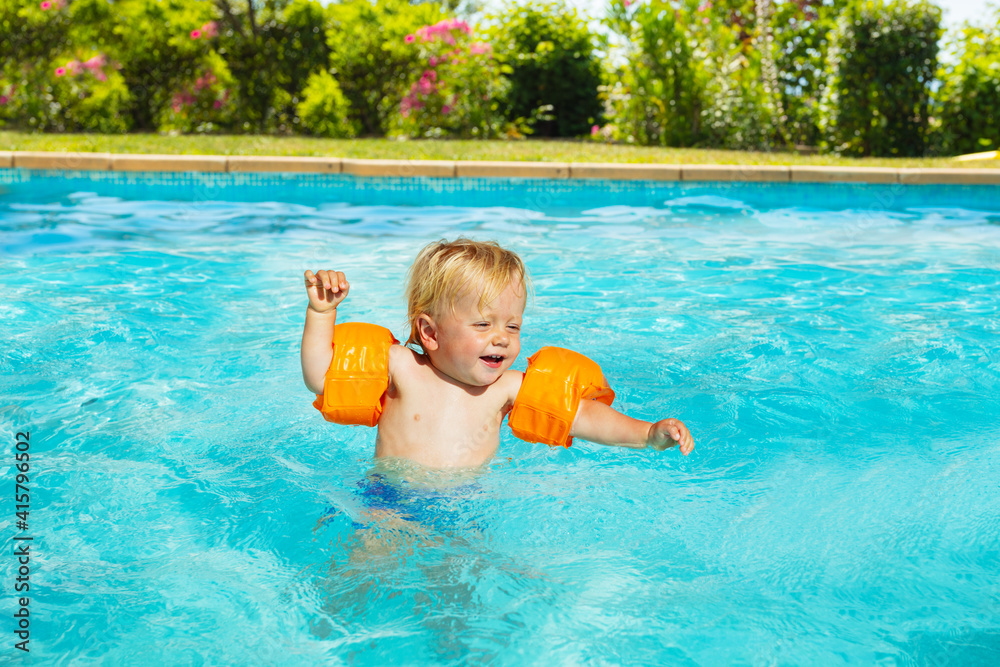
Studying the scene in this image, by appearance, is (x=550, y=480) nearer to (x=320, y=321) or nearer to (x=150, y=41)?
(x=320, y=321)

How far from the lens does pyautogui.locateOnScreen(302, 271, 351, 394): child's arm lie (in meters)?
2.55

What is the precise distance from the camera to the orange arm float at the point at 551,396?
8.82 feet

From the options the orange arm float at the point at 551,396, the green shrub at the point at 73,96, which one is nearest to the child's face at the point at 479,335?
the orange arm float at the point at 551,396

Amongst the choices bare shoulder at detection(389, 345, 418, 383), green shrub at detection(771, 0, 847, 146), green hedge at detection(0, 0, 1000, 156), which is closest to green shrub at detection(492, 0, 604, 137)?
green hedge at detection(0, 0, 1000, 156)

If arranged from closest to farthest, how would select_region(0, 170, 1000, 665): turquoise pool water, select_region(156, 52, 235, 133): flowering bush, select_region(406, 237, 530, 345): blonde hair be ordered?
select_region(0, 170, 1000, 665): turquoise pool water, select_region(406, 237, 530, 345): blonde hair, select_region(156, 52, 235, 133): flowering bush

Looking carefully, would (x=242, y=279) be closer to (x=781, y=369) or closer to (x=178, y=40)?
(x=781, y=369)

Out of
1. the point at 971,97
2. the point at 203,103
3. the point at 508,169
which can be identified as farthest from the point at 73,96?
the point at 971,97

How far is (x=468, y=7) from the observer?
84.5 ft

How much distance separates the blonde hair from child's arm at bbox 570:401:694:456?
1.43 ft

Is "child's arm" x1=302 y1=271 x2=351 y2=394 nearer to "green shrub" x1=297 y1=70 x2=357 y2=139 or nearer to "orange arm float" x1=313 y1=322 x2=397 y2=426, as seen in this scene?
"orange arm float" x1=313 y1=322 x2=397 y2=426

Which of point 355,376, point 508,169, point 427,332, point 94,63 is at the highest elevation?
point 94,63

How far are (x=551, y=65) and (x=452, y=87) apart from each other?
5.33 feet

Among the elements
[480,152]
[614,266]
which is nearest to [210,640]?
[614,266]

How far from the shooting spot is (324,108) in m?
13.0
